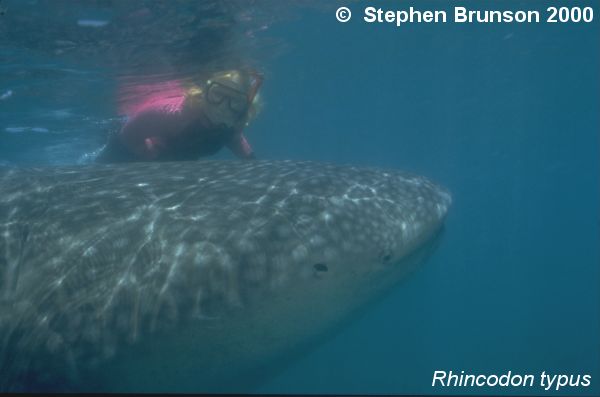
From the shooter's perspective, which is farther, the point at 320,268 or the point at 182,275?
the point at 320,268

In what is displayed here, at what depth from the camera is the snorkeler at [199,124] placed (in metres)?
7.88

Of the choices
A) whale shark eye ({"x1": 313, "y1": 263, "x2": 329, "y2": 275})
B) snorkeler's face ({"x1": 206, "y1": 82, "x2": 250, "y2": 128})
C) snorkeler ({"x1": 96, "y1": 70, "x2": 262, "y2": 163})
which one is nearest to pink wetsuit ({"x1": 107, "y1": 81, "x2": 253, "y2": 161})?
snorkeler ({"x1": 96, "y1": 70, "x2": 262, "y2": 163})

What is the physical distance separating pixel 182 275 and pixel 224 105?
178 inches

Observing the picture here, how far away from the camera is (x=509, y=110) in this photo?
45.4m

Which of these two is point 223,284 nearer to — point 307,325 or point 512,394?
point 307,325

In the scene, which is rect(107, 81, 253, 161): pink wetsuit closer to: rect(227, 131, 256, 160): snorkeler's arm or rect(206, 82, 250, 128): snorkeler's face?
rect(227, 131, 256, 160): snorkeler's arm

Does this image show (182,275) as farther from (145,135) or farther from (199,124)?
(145,135)

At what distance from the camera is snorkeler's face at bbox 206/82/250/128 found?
7.84 meters

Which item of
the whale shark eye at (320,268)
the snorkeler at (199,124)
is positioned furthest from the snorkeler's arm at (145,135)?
the whale shark eye at (320,268)

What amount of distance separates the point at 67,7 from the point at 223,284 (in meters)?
9.65

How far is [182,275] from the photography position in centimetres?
391

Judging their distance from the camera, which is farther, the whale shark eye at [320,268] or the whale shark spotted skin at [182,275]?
the whale shark eye at [320,268]

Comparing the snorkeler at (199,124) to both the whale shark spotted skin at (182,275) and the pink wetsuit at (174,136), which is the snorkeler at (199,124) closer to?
the pink wetsuit at (174,136)

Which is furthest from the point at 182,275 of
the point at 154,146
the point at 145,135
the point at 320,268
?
the point at 145,135
